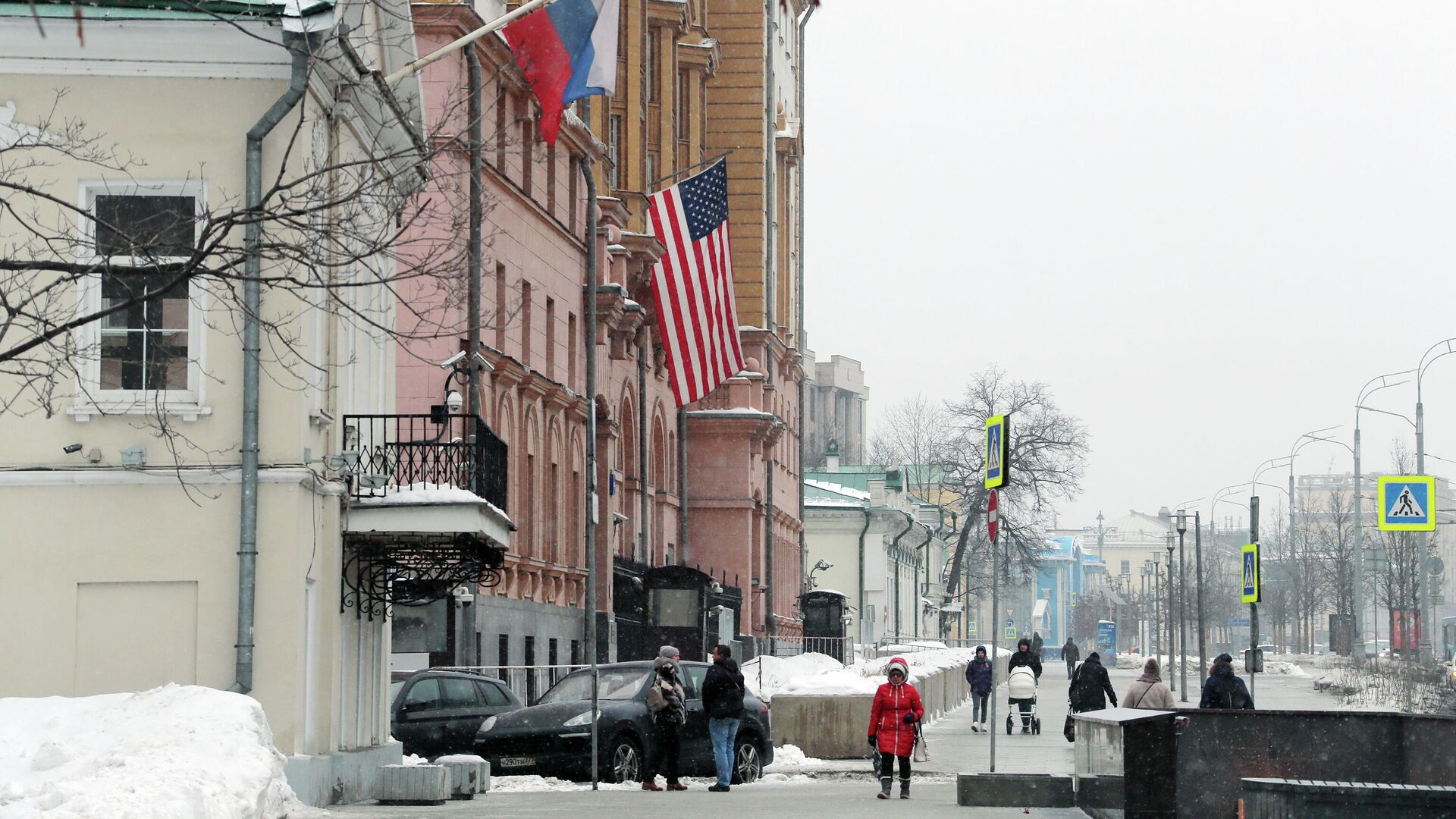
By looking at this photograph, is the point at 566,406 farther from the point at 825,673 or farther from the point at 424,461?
the point at 424,461

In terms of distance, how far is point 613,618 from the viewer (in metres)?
46.2

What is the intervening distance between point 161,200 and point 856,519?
79.7 meters

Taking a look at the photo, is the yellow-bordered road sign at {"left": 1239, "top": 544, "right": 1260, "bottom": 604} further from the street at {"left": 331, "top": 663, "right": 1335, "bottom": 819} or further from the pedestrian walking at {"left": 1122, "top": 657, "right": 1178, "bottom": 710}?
the pedestrian walking at {"left": 1122, "top": 657, "right": 1178, "bottom": 710}

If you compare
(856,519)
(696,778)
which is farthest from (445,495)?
(856,519)

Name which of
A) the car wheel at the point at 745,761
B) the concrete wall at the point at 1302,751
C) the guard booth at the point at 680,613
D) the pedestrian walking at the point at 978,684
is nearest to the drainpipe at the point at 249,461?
the concrete wall at the point at 1302,751

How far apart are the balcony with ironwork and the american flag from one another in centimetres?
1763

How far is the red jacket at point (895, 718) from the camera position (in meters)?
22.1

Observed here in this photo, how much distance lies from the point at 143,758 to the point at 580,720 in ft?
31.1

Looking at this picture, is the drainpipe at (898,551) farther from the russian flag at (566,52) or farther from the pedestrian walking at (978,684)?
the russian flag at (566,52)

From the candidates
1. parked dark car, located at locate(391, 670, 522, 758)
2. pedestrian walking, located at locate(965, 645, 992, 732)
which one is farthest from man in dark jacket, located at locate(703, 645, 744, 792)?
pedestrian walking, located at locate(965, 645, 992, 732)

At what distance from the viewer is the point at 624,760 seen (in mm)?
23844

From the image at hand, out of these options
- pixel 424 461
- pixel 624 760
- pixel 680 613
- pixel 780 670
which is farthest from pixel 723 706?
pixel 680 613

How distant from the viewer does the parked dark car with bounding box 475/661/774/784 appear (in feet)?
77.0

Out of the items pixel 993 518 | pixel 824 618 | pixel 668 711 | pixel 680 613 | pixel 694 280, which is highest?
pixel 694 280
